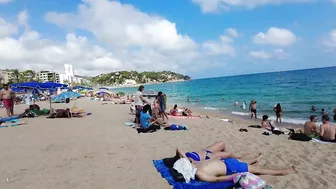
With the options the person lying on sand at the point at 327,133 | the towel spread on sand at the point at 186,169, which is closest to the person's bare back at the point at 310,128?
the person lying on sand at the point at 327,133

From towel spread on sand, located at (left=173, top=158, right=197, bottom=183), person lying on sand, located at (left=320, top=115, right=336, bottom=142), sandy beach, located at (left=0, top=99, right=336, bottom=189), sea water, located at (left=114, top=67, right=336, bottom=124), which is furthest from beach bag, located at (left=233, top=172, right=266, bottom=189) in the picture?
sea water, located at (left=114, top=67, right=336, bottom=124)

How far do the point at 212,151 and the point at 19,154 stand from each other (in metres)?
4.48

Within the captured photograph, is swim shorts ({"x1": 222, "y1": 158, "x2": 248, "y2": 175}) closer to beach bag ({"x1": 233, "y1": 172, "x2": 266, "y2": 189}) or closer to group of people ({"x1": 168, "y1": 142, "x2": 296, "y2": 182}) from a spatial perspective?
group of people ({"x1": 168, "y1": 142, "x2": 296, "y2": 182})

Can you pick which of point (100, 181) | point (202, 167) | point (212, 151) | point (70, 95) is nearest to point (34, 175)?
point (100, 181)

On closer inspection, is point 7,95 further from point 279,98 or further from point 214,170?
point 279,98

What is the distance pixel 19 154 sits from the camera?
18.9 feet

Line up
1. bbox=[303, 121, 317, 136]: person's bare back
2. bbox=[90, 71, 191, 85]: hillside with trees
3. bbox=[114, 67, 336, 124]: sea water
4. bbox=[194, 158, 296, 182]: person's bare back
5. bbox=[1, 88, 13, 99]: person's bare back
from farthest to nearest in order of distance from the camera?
bbox=[90, 71, 191, 85]: hillside with trees → bbox=[114, 67, 336, 124]: sea water → bbox=[1, 88, 13, 99]: person's bare back → bbox=[303, 121, 317, 136]: person's bare back → bbox=[194, 158, 296, 182]: person's bare back

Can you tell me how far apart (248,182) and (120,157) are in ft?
9.36

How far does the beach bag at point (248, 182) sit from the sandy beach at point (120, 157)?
0.36 meters

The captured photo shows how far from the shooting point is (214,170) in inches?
151

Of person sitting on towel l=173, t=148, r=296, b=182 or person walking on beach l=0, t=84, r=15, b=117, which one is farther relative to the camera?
person walking on beach l=0, t=84, r=15, b=117

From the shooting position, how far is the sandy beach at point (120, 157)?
3951 millimetres

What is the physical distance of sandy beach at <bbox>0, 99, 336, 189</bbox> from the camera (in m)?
3.95

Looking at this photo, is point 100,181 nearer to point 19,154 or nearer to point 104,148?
point 104,148
